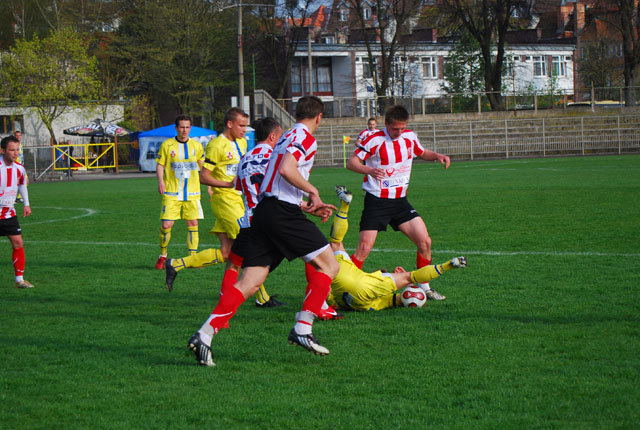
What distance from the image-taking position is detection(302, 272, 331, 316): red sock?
548 centimetres

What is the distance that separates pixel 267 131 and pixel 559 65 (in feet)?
233

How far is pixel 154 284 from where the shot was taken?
875cm

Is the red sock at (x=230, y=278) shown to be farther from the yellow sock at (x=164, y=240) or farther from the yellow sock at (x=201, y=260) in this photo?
the yellow sock at (x=164, y=240)

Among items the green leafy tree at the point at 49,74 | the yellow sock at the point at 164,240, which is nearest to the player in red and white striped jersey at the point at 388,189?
the yellow sock at the point at 164,240

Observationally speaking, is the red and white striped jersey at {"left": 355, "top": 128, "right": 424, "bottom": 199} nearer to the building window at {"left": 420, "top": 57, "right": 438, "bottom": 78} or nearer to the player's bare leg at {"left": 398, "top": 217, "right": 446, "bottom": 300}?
the player's bare leg at {"left": 398, "top": 217, "right": 446, "bottom": 300}

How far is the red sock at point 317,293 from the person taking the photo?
5477mm

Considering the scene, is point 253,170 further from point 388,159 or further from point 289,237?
point 388,159

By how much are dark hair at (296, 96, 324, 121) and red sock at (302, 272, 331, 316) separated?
1193mm

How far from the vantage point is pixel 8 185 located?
30.4ft

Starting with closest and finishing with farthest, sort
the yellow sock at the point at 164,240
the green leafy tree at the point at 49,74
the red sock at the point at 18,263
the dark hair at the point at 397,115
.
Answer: the dark hair at the point at 397,115, the red sock at the point at 18,263, the yellow sock at the point at 164,240, the green leafy tree at the point at 49,74

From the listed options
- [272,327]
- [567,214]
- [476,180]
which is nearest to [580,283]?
[272,327]

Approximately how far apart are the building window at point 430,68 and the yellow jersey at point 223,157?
6221 centimetres

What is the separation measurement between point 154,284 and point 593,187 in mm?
14129

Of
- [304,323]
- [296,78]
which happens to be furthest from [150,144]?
[304,323]
